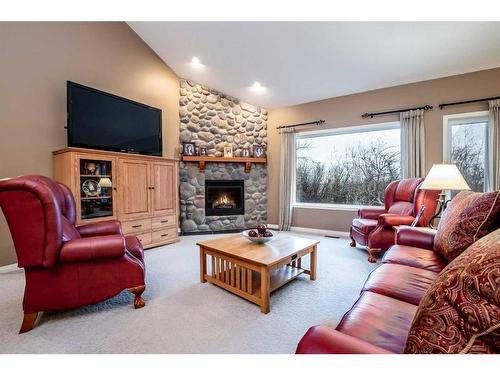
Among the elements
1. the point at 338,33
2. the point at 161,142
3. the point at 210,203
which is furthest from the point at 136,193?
the point at 338,33

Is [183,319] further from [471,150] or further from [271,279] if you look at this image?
[471,150]

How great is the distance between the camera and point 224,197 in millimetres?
4922

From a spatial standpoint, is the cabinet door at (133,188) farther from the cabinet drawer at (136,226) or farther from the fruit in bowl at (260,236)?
the fruit in bowl at (260,236)

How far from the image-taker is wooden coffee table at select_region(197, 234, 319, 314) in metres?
1.86

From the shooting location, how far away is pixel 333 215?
14.7ft

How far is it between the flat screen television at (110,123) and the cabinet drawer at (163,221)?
1.03 m

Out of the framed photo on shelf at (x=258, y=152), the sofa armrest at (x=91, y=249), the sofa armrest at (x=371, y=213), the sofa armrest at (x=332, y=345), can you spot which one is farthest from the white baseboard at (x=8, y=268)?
the sofa armrest at (x=371, y=213)

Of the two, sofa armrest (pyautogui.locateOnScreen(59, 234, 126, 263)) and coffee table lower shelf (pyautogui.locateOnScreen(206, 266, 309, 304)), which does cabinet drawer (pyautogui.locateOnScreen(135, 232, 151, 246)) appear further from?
sofa armrest (pyautogui.locateOnScreen(59, 234, 126, 263))

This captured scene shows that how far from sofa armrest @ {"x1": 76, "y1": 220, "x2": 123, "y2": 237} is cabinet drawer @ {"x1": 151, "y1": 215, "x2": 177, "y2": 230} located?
4.02 feet

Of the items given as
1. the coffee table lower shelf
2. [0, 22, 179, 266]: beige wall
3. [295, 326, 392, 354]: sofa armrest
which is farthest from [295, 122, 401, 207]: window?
[295, 326, 392, 354]: sofa armrest

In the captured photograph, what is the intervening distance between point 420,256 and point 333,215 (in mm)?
2728

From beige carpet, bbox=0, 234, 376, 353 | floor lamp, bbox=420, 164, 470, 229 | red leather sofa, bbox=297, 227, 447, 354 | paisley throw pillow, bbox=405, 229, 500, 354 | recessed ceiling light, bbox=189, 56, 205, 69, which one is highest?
recessed ceiling light, bbox=189, 56, 205, 69

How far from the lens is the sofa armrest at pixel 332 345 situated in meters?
0.64
